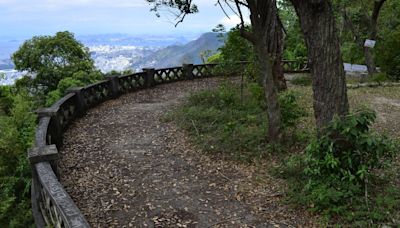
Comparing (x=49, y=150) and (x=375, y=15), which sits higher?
(x=375, y=15)

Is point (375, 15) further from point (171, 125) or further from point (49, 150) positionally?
point (49, 150)

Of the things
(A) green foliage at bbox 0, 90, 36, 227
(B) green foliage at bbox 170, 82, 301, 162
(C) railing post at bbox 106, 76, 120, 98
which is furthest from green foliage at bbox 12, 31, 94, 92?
(B) green foliage at bbox 170, 82, 301, 162

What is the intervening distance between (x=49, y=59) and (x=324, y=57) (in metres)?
17.9

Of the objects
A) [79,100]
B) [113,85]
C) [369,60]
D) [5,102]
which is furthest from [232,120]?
[5,102]

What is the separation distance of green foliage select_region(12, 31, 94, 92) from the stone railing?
19.0ft

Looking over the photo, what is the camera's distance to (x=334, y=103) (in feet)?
18.1

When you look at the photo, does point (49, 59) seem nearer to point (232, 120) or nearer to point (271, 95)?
point (232, 120)

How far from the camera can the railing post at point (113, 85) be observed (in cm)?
1326

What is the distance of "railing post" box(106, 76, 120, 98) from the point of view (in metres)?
13.3

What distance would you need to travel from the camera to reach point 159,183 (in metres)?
6.15

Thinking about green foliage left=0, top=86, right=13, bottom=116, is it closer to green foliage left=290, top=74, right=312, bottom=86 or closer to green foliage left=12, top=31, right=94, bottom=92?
green foliage left=12, top=31, right=94, bottom=92

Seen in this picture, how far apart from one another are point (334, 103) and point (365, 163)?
3.28ft

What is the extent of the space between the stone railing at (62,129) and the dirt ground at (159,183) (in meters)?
0.55

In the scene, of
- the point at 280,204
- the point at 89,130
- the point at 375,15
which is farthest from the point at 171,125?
the point at 375,15
